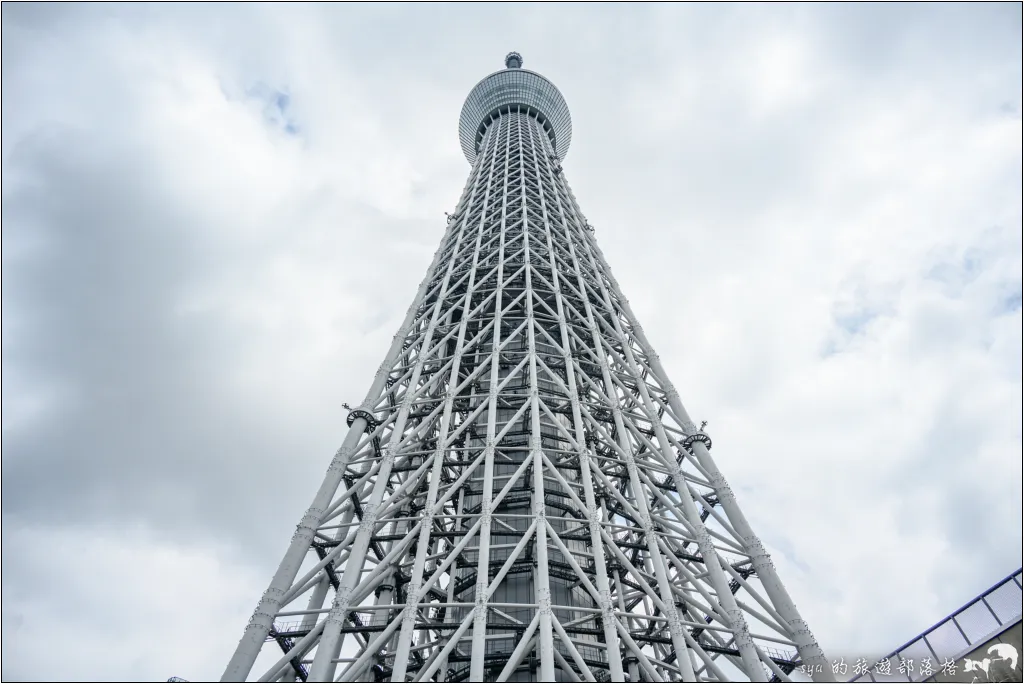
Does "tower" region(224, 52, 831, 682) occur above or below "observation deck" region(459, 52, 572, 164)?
below

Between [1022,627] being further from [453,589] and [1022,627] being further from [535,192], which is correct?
[535,192]

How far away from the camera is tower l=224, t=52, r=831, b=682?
20.0 meters

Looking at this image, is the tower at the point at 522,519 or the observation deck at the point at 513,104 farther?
the observation deck at the point at 513,104

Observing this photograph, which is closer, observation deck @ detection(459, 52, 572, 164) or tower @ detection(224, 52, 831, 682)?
tower @ detection(224, 52, 831, 682)

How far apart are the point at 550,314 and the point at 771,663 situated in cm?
1996

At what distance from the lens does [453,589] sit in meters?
24.3

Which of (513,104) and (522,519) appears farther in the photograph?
(513,104)

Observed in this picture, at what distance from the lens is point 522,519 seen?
89.7 ft

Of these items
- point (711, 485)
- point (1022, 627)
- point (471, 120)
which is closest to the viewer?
point (1022, 627)

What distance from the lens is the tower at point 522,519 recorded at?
65.8 feet

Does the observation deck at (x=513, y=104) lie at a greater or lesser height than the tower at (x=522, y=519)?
greater

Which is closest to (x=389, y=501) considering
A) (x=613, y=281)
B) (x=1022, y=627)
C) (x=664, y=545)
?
(x=664, y=545)

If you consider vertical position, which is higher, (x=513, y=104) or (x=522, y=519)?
(x=513, y=104)

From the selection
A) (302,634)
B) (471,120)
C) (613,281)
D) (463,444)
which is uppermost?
(471,120)
